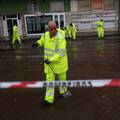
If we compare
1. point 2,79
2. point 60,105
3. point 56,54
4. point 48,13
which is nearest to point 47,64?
point 56,54

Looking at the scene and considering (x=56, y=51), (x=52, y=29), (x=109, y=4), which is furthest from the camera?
(x=109, y=4)

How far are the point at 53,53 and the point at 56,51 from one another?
0.09 meters

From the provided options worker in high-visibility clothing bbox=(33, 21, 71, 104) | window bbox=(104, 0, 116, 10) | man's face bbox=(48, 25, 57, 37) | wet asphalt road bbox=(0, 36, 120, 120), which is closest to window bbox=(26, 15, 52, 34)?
window bbox=(104, 0, 116, 10)

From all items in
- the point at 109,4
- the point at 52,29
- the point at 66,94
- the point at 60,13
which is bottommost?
the point at 66,94

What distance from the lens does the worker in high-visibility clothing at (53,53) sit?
6680mm

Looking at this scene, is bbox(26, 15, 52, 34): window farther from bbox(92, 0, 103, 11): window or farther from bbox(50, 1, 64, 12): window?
bbox(92, 0, 103, 11): window

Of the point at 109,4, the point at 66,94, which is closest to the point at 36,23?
the point at 109,4

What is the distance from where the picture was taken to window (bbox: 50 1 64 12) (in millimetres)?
31911

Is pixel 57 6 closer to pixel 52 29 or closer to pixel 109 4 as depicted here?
pixel 109 4

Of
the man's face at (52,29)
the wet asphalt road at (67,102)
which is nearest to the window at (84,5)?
the wet asphalt road at (67,102)

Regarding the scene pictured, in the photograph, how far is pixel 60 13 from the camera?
3212cm

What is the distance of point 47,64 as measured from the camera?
21.9 feet

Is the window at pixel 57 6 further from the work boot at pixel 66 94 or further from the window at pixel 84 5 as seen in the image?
the work boot at pixel 66 94

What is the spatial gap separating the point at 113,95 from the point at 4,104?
9.01ft
